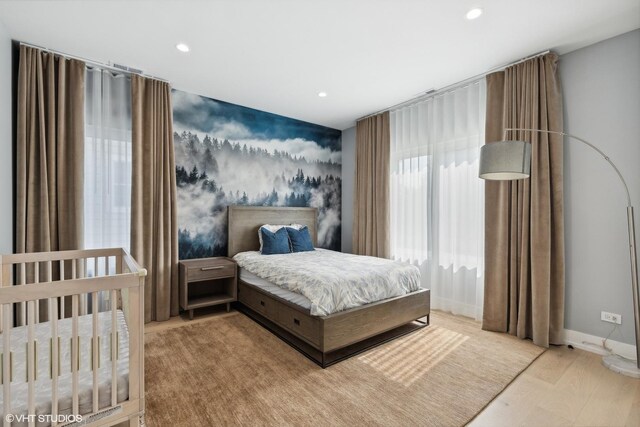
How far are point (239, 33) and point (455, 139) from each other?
106 inches

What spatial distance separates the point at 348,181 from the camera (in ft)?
17.1

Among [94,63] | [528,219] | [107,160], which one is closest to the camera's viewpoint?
[528,219]

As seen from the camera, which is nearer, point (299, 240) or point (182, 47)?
point (182, 47)

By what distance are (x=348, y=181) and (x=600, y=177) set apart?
3.32 meters

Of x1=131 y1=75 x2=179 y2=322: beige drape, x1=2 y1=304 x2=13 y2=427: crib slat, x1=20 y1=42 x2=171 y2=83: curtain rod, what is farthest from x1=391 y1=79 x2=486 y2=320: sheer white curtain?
x1=2 y1=304 x2=13 y2=427: crib slat

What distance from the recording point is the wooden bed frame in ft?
7.78

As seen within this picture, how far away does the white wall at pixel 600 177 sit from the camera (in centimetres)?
244

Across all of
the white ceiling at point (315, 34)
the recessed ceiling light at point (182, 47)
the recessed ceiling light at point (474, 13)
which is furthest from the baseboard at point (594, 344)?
the recessed ceiling light at point (182, 47)

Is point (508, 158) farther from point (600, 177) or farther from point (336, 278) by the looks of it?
point (336, 278)

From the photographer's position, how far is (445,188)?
3.68 meters

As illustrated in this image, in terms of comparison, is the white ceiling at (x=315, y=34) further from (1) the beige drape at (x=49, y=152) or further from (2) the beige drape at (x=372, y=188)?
(2) the beige drape at (x=372, y=188)

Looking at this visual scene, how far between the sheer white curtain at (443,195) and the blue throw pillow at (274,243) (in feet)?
5.29

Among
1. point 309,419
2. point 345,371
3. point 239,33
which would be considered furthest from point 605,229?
point 239,33

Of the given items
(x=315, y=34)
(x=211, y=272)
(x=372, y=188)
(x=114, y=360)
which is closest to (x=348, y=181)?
(x=372, y=188)
